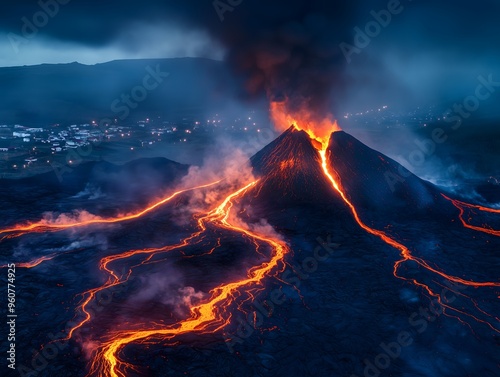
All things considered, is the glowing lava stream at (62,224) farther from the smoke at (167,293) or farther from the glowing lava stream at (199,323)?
the glowing lava stream at (199,323)

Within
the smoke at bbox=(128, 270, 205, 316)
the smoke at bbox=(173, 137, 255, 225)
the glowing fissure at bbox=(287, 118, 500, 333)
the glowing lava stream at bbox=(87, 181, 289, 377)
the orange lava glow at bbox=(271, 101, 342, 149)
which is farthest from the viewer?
the orange lava glow at bbox=(271, 101, 342, 149)

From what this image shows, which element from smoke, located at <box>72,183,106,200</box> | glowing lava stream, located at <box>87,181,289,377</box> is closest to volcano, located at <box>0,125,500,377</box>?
glowing lava stream, located at <box>87,181,289,377</box>

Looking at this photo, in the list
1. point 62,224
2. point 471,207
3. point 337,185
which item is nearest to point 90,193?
point 62,224

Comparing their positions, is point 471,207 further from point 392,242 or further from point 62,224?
point 62,224

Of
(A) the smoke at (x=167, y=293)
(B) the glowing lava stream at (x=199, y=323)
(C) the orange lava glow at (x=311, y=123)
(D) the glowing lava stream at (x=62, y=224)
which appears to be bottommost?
(B) the glowing lava stream at (x=199, y=323)

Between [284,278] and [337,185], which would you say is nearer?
[284,278]

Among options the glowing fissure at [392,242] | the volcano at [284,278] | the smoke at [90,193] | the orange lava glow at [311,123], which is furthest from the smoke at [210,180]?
the smoke at [90,193]

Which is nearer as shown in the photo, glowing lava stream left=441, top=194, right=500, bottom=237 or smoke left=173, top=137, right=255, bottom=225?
glowing lava stream left=441, top=194, right=500, bottom=237

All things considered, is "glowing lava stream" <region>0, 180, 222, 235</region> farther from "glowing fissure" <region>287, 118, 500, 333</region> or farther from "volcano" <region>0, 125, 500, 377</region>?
"glowing fissure" <region>287, 118, 500, 333</region>

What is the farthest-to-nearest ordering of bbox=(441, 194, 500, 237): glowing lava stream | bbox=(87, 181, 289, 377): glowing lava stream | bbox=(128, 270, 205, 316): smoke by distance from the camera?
bbox=(441, 194, 500, 237): glowing lava stream < bbox=(128, 270, 205, 316): smoke < bbox=(87, 181, 289, 377): glowing lava stream

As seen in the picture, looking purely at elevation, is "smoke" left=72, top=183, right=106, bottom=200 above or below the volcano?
above
